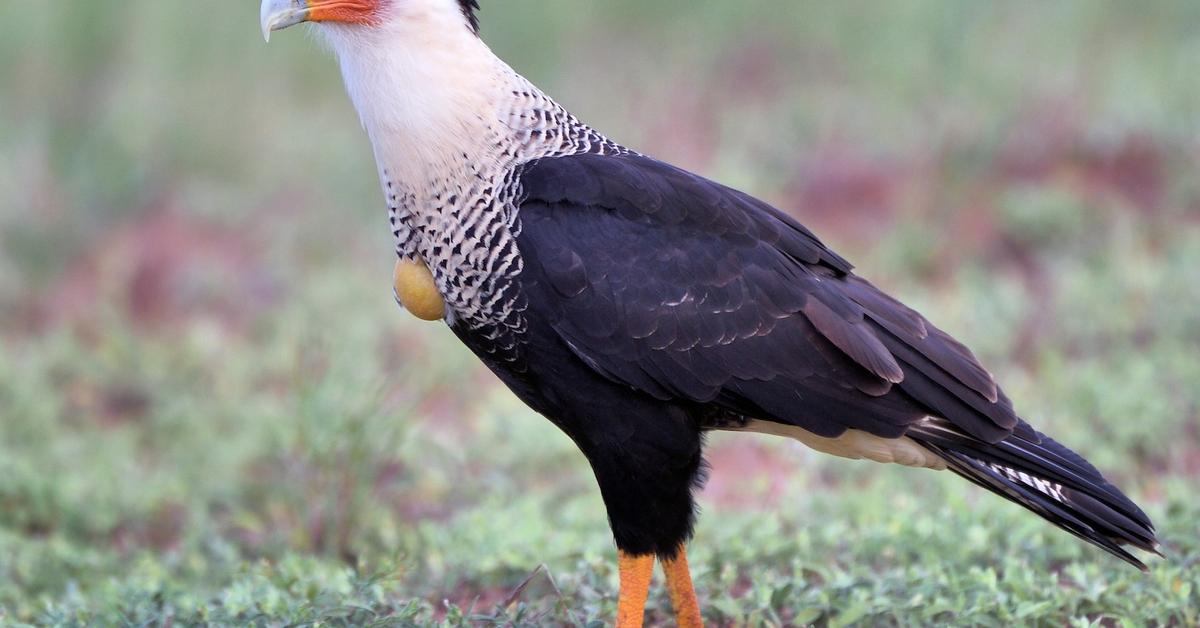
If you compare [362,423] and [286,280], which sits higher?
[286,280]

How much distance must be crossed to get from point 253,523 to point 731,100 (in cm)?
506

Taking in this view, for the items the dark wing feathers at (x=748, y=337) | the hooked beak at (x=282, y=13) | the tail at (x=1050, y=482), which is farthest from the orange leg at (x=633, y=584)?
the hooked beak at (x=282, y=13)

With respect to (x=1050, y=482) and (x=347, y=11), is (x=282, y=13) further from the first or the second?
(x=1050, y=482)

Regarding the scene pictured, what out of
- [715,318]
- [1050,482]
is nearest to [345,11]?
[715,318]

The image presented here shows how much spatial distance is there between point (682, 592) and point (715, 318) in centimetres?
72

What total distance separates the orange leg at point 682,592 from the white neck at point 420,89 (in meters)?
1.15

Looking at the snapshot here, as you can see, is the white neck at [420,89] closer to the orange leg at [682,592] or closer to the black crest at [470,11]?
the black crest at [470,11]

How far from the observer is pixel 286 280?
7879 mm

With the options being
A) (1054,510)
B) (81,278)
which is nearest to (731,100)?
(81,278)

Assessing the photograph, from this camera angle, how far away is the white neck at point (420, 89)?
3.48 metres

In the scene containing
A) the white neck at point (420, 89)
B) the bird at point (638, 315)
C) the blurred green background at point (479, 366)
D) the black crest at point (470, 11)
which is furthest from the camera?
the blurred green background at point (479, 366)

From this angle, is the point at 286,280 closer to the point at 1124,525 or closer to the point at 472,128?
the point at 472,128

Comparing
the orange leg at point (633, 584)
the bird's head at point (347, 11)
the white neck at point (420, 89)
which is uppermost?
the bird's head at point (347, 11)

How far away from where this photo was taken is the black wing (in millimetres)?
3365
